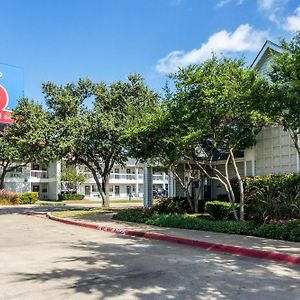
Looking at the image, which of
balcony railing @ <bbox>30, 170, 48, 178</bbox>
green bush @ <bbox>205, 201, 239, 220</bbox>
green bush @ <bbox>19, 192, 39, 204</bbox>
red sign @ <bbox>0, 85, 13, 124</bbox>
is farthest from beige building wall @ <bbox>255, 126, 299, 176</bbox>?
balcony railing @ <bbox>30, 170, 48, 178</bbox>

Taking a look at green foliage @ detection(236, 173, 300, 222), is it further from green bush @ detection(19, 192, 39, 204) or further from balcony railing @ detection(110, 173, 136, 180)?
balcony railing @ detection(110, 173, 136, 180)

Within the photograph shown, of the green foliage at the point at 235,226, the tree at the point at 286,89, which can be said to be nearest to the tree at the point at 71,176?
the green foliage at the point at 235,226

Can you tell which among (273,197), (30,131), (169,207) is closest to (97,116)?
(30,131)

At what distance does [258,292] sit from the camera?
636 centimetres

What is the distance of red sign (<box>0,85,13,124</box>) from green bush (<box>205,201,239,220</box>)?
1340 inches

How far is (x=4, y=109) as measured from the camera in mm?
46562

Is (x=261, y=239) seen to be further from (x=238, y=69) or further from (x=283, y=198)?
(x=238, y=69)

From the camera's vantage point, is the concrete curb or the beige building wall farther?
the beige building wall

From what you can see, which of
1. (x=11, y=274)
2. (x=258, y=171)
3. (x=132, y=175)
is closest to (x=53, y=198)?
(x=132, y=175)

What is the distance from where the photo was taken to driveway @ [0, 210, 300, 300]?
6.36m

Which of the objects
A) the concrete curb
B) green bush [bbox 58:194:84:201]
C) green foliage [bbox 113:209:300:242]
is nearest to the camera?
the concrete curb

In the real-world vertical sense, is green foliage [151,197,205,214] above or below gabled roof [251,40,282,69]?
below

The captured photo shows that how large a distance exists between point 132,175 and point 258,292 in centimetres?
6209

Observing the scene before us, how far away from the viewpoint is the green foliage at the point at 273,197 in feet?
44.9
